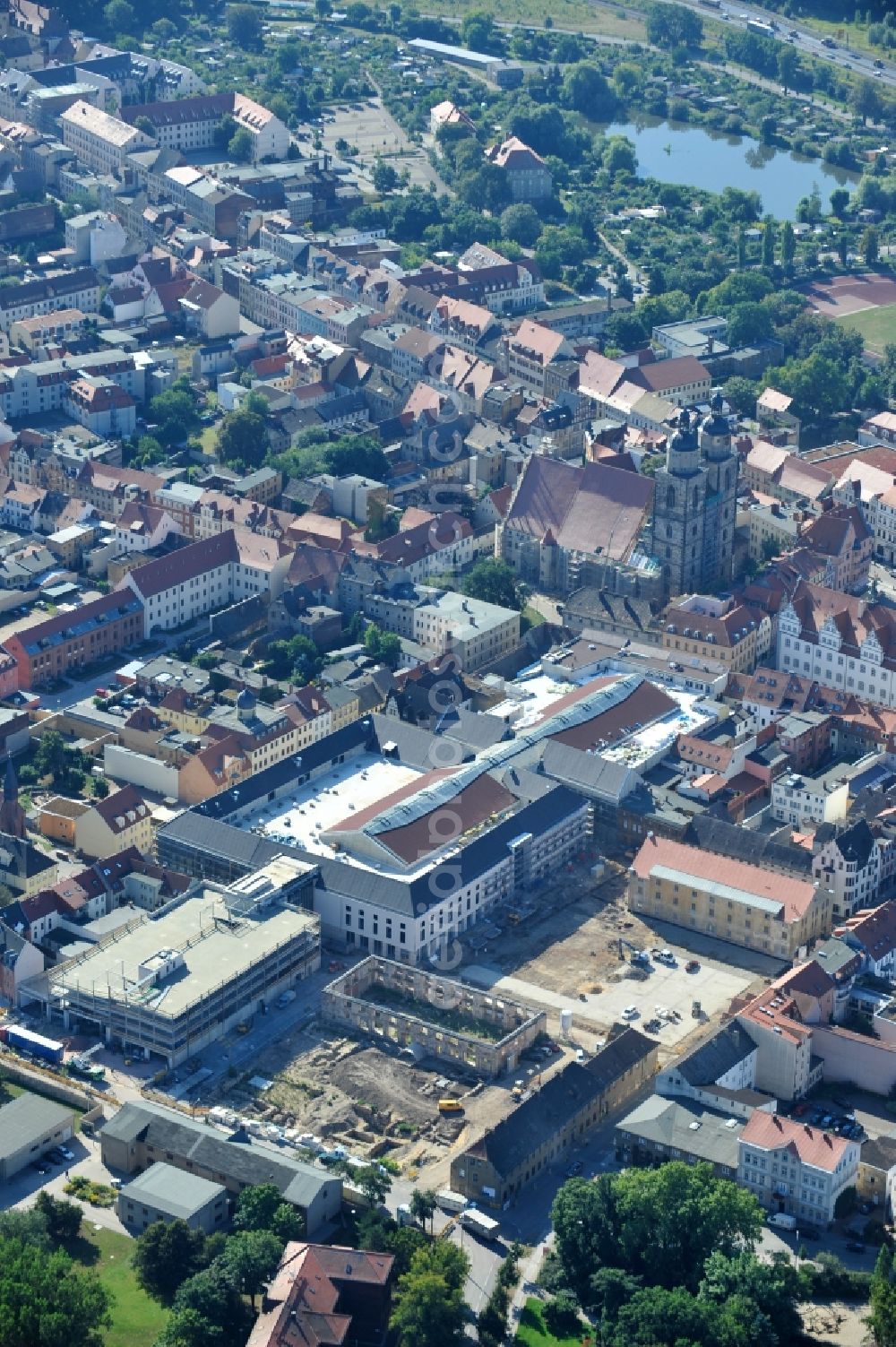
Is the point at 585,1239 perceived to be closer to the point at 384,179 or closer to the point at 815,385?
the point at 815,385

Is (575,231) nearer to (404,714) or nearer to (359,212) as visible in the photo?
(359,212)

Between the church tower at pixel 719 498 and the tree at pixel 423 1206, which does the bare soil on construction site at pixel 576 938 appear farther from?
the church tower at pixel 719 498

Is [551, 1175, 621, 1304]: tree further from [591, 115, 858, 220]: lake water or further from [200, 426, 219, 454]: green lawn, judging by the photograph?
[591, 115, 858, 220]: lake water

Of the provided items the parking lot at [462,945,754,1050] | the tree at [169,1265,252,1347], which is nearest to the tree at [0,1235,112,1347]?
the tree at [169,1265,252,1347]

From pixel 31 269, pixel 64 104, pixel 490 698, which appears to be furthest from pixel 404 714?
pixel 64 104

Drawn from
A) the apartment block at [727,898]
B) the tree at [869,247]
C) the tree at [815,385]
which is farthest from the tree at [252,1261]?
the tree at [869,247]
